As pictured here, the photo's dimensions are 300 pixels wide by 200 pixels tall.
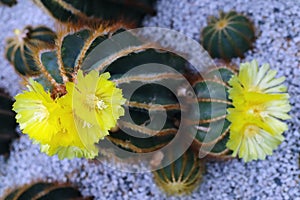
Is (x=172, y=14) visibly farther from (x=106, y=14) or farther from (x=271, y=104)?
(x=271, y=104)

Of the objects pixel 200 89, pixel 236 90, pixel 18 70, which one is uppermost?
pixel 18 70

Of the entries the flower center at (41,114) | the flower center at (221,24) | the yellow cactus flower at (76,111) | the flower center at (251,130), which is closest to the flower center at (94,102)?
the yellow cactus flower at (76,111)

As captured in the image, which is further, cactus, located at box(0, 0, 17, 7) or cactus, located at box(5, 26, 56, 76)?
cactus, located at box(0, 0, 17, 7)

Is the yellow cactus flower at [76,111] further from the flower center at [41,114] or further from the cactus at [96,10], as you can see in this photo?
the cactus at [96,10]

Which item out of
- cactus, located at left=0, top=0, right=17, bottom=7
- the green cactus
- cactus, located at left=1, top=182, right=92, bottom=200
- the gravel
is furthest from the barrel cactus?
cactus, located at left=0, top=0, right=17, bottom=7

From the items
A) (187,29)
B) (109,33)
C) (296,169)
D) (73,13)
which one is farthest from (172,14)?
(296,169)

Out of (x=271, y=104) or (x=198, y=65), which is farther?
(x=198, y=65)

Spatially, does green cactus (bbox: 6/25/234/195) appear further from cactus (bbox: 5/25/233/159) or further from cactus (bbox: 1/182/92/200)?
cactus (bbox: 1/182/92/200)
